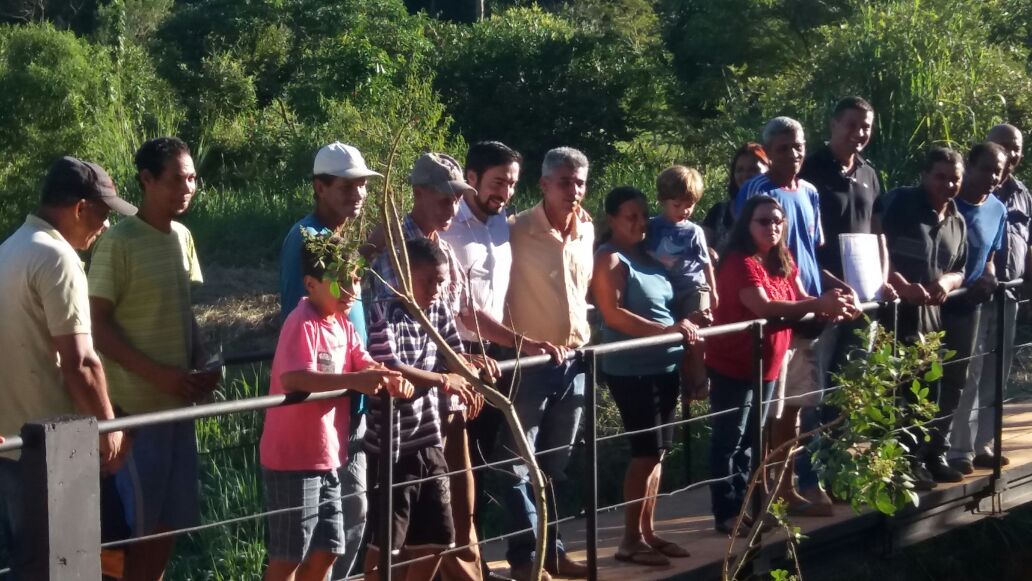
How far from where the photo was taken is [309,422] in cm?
414

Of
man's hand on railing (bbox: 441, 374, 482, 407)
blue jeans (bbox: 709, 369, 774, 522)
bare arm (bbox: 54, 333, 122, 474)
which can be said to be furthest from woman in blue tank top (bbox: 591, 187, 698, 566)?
bare arm (bbox: 54, 333, 122, 474)

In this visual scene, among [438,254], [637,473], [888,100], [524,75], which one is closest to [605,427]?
[888,100]

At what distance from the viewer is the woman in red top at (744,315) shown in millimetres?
5391

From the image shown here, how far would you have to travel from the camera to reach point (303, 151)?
1842 centimetres

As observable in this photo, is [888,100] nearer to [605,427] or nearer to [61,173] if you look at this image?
[605,427]

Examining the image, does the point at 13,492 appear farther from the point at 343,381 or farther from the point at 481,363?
the point at 481,363

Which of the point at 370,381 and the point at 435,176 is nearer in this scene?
the point at 370,381

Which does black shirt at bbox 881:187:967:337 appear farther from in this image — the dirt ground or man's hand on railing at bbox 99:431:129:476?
the dirt ground

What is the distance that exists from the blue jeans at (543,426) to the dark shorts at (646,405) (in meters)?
0.17

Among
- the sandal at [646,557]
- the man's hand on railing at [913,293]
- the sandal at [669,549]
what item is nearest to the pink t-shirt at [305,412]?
the sandal at [646,557]

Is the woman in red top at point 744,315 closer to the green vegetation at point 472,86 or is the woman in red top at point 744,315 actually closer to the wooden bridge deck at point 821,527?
the wooden bridge deck at point 821,527

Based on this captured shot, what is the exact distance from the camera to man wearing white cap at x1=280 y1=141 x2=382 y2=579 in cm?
438

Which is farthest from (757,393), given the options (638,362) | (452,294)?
(452,294)

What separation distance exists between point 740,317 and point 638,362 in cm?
56
